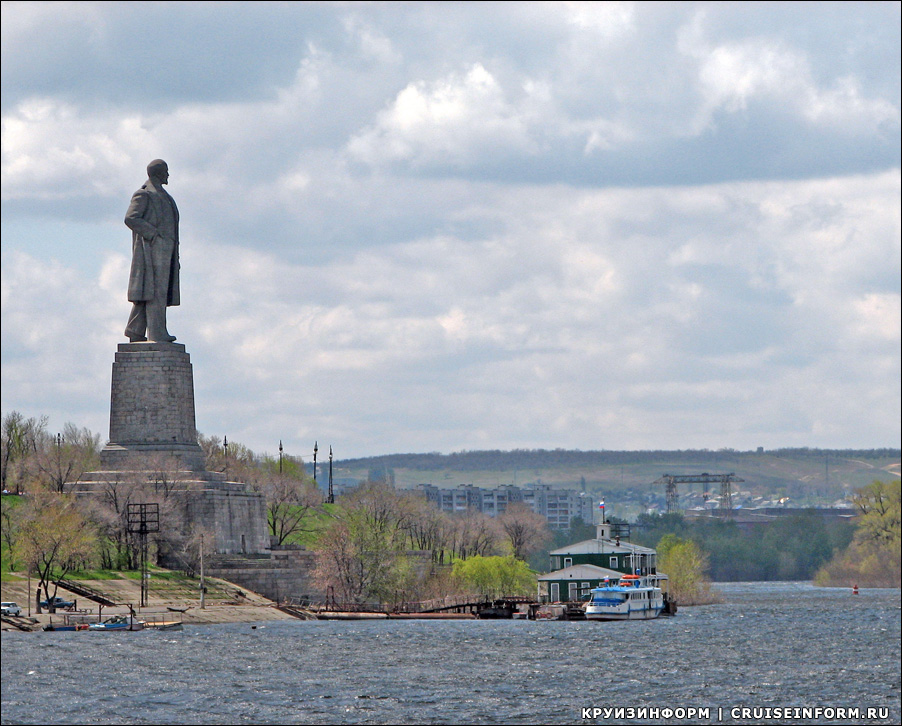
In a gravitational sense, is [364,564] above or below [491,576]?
above

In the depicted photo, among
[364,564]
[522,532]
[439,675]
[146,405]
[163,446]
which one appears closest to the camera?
[439,675]

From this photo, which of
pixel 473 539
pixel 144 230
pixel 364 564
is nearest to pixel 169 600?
pixel 364 564

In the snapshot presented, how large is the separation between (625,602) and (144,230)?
40.1 m

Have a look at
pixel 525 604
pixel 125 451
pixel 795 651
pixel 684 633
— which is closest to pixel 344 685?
pixel 795 651

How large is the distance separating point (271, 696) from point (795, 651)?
108ft

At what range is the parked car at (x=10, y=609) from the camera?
3418 inches

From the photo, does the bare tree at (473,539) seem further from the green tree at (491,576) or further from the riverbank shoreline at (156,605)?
the riverbank shoreline at (156,605)

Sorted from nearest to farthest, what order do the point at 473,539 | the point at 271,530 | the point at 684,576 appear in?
the point at 271,530 < the point at 684,576 < the point at 473,539

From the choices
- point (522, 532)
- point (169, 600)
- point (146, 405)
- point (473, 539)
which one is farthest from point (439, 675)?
point (522, 532)

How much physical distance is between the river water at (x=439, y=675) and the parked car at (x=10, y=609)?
593 centimetres

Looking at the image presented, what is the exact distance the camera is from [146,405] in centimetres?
11019

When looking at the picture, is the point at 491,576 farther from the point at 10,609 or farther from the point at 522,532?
the point at 10,609

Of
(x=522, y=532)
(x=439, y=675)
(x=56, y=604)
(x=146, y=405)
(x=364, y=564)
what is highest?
(x=146, y=405)

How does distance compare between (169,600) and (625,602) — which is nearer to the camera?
(169,600)
